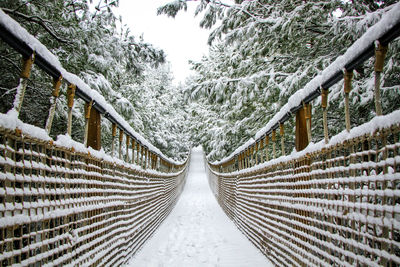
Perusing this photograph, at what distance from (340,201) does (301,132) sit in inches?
54.9

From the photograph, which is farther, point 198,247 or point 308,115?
point 198,247

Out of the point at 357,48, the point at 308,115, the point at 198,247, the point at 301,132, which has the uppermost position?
the point at 357,48

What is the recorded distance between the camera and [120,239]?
11.7 ft

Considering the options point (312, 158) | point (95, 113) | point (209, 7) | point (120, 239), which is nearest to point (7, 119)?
point (95, 113)

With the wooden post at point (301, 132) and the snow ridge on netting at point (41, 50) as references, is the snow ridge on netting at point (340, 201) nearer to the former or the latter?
the wooden post at point (301, 132)

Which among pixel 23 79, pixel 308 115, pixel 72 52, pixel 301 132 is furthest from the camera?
pixel 72 52

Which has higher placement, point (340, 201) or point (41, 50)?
point (41, 50)

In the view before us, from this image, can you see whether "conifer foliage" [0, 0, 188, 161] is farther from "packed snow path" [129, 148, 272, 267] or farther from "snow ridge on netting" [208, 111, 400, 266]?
"snow ridge on netting" [208, 111, 400, 266]

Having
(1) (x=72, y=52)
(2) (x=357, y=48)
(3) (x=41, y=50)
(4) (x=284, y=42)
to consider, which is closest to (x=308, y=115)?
(2) (x=357, y=48)

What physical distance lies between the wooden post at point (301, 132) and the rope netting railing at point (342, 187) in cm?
1

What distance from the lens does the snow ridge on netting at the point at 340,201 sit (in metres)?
1.39

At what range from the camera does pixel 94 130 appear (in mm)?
3045

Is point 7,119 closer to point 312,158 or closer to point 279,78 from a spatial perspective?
point 312,158

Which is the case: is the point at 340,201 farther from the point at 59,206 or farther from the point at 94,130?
the point at 94,130
